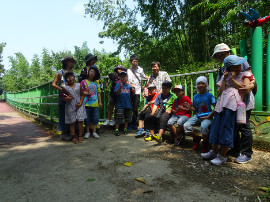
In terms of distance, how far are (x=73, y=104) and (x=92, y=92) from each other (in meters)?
0.47

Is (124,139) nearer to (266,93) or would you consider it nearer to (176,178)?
(176,178)

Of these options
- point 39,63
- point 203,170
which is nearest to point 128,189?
point 203,170

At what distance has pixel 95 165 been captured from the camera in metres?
2.65

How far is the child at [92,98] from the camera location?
409 centimetres

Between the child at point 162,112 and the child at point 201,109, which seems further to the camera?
the child at point 162,112

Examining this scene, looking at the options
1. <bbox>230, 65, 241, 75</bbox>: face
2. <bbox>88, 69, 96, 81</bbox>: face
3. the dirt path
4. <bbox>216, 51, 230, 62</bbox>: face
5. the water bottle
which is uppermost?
<bbox>216, 51, 230, 62</bbox>: face

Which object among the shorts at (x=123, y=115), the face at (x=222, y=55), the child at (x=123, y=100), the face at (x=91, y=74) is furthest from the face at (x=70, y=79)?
the face at (x=222, y=55)

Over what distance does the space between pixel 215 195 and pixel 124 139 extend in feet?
7.68

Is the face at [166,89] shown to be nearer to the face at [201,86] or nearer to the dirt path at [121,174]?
the face at [201,86]

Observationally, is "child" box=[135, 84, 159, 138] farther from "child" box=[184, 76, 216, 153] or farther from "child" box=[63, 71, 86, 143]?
"child" box=[63, 71, 86, 143]

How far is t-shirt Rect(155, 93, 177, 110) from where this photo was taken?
12.9 feet

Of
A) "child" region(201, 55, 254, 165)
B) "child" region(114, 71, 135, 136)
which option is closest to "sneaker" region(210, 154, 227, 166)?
"child" region(201, 55, 254, 165)

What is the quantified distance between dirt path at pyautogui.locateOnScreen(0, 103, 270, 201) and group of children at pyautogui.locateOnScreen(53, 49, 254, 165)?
0.34 metres

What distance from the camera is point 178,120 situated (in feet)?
11.4
